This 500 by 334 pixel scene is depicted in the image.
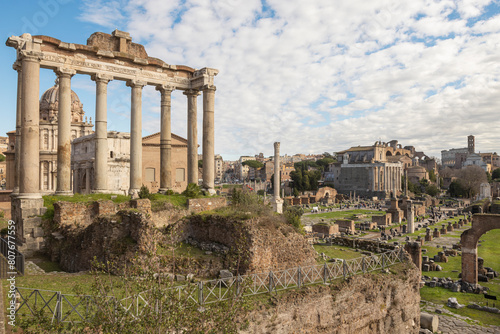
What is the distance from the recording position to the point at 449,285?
18250 millimetres

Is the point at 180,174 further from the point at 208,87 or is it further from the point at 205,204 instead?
the point at 205,204

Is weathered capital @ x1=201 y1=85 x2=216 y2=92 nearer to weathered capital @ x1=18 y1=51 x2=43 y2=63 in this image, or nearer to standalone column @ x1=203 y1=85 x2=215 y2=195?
standalone column @ x1=203 y1=85 x2=215 y2=195

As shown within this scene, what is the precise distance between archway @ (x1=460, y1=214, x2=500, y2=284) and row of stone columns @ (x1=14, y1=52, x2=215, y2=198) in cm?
1417

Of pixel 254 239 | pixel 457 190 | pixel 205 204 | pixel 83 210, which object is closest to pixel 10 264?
pixel 83 210

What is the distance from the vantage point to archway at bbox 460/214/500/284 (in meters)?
18.2

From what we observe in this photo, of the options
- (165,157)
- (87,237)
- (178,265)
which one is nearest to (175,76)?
(165,157)

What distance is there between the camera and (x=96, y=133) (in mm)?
15828

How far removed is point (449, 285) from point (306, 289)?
12.7m

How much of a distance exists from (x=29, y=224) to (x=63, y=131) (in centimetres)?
443

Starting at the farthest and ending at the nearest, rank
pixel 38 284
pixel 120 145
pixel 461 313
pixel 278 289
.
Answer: pixel 120 145 → pixel 461 313 → pixel 278 289 → pixel 38 284

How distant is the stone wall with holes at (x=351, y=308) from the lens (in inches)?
356

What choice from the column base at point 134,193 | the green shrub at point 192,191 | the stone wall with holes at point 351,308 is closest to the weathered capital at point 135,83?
the column base at point 134,193

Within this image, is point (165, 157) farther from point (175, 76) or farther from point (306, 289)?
point (306, 289)

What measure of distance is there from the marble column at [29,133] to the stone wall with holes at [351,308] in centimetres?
1004
